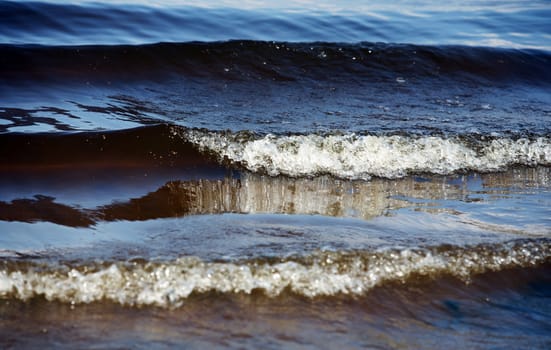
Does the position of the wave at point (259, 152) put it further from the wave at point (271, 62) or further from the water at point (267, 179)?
the wave at point (271, 62)

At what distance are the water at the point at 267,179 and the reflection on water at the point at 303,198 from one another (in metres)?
0.02

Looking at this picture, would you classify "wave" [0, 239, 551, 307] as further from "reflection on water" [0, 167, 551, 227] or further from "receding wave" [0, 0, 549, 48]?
"receding wave" [0, 0, 549, 48]

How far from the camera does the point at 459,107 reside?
21.9 ft

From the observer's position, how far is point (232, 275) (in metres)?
3.07

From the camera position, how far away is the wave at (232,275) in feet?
9.57

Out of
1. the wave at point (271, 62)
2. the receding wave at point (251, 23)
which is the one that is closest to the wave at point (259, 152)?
the wave at point (271, 62)

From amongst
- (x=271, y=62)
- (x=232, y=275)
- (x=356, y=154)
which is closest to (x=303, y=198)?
(x=356, y=154)

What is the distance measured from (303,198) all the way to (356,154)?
0.92 m

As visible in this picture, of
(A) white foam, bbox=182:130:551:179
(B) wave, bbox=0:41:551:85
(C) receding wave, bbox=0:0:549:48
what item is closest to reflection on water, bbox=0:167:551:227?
(A) white foam, bbox=182:130:551:179

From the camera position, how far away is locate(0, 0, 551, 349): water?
2838mm

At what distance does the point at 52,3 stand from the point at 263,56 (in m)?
3.03

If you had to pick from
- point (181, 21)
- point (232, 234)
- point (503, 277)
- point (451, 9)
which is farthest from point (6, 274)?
point (451, 9)

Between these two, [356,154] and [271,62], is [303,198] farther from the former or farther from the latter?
[271,62]

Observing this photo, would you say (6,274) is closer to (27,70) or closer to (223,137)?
(223,137)
